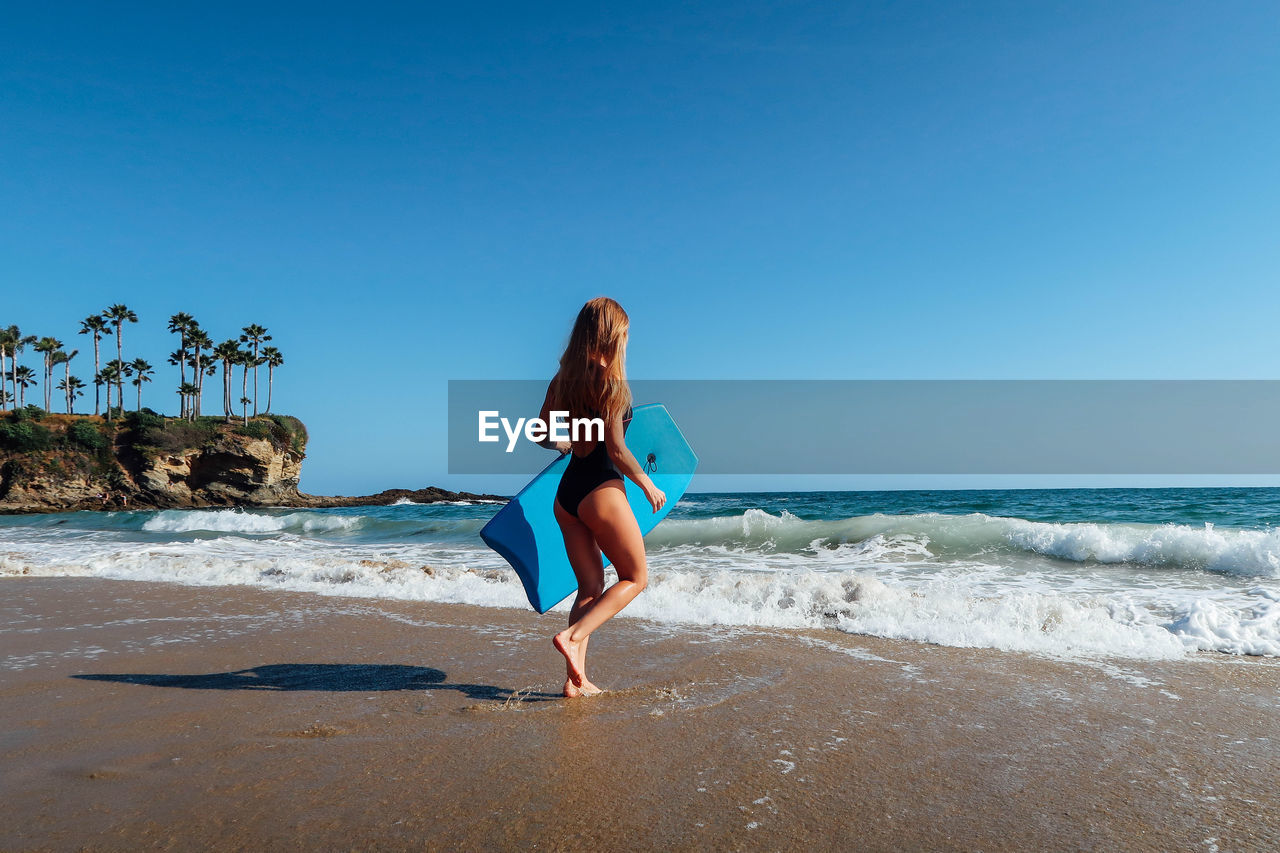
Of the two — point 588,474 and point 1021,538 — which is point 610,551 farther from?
point 1021,538

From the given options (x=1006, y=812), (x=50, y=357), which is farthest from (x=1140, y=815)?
(x=50, y=357)

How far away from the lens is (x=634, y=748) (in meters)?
2.40

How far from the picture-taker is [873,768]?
2.24 meters

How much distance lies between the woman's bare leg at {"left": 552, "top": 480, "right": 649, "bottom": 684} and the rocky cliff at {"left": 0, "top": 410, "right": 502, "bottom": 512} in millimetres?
46537

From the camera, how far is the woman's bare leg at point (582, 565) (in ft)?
9.85

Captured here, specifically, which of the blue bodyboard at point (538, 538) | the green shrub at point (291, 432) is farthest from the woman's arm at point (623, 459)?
the green shrub at point (291, 432)

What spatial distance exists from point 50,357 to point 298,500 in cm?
2630

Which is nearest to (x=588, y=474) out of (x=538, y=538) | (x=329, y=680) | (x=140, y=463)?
(x=538, y=538)

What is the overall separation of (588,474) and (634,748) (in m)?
1.03

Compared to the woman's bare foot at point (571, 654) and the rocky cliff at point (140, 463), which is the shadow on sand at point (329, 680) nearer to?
the woman's bare foot at point (571, 654)

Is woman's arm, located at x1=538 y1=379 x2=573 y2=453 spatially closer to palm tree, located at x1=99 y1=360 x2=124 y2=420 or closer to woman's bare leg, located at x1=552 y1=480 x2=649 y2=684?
woman's bare leg, located at x1=552 y1=480 x2=649 y2=684

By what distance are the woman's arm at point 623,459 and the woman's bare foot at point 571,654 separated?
0.64 metres

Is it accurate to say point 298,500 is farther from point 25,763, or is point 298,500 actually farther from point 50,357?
point 25,763

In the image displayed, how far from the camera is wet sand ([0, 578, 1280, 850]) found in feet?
5.97
